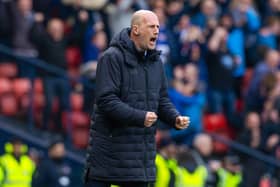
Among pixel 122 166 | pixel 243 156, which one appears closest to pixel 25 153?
pixel 243 156

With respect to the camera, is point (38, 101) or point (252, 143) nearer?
point (38, 101)

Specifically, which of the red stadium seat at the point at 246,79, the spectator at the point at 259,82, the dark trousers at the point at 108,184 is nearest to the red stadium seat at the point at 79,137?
the spectator at the point at 259,82

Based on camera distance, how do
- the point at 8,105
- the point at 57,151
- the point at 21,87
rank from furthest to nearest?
the point at 8,105
the point at 21,87
the point at 57,151

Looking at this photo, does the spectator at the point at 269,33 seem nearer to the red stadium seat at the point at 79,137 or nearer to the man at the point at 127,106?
the red stadium seat at the point at 79,137

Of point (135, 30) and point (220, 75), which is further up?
point (135, 30)

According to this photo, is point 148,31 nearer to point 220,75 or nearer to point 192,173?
point 192,173

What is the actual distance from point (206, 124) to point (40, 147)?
8.70ft

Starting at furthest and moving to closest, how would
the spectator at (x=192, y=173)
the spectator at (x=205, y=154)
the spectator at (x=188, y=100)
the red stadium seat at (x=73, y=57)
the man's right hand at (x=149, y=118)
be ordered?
the red stadium seat at (x=73, y=57) < the spectator at (x=188, y=100) < the spectator at (x=205, y=154) < the spectator at (x=192, y=173) < the man's right hand at (x=149, y=118)

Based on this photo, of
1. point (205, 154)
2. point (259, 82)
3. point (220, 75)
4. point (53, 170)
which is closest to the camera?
→ point (53, 170)

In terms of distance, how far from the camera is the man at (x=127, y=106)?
7.38 m

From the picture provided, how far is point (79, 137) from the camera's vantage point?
14000 mm

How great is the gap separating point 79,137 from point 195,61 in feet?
7.07

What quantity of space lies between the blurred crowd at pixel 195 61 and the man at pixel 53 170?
2.79ft

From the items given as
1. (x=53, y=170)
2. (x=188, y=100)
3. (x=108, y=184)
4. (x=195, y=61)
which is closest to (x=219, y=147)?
(x=188, y=100)
